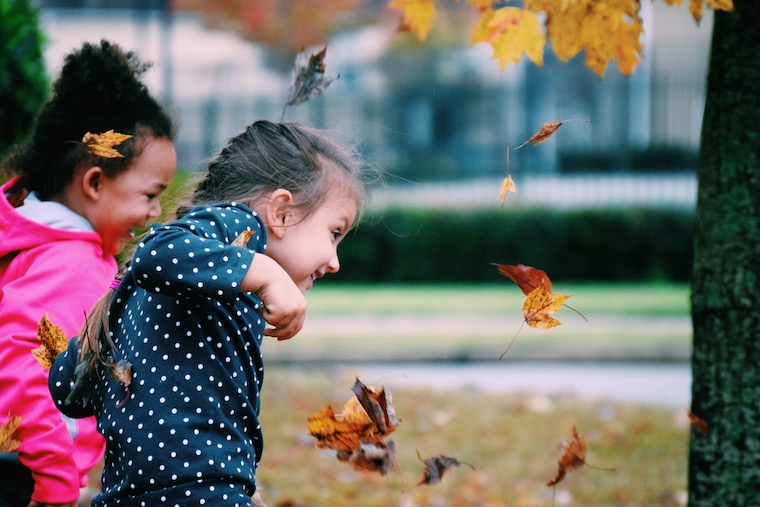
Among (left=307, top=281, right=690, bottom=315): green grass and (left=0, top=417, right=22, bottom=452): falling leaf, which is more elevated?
(left=0, top=417, right=22, bottom=452): falling leaf

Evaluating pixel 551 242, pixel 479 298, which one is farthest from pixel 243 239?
pixel 551 242

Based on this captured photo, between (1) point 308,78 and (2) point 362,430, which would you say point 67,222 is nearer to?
(1) point 308,78

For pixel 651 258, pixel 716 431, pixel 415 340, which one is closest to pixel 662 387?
pixel 415 340

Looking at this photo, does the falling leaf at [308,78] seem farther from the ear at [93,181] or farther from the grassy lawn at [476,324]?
the grassy lawn at [476,324]

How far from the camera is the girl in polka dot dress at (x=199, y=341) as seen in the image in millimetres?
1749

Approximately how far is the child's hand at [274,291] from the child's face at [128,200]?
32.8 inches

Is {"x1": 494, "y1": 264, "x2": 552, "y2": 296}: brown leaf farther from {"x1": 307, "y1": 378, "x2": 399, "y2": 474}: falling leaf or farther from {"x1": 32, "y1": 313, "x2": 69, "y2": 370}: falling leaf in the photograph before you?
{"x1": 32, "y1": 313, "x2": 69, "y2": 370}: falling leaf

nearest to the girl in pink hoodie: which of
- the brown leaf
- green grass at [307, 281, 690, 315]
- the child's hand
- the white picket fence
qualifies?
the child's hand

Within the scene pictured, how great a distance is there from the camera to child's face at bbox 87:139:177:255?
2.50m

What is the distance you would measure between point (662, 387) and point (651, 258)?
581cm

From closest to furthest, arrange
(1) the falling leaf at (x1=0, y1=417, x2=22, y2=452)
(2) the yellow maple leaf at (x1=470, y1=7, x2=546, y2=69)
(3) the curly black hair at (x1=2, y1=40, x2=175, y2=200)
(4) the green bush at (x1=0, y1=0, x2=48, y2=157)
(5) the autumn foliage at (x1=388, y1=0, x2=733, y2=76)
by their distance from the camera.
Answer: (1) the falling leaf at (x1=0, y1=417, x2=22, y2=452) → (3) the curly black hair at (x1=2, y1=40, x2=175, y2=200) → (5) the autumn foliage at (x1=388, y1=0, x2=733, y2=76) → (2) the yellow maple leaf at (x1=470, y1=7, x2=546, y2=69) → (4) the green bush at (x1=0, y1=0, x2=48, y2=157)

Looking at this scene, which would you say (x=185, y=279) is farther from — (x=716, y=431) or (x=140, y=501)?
(x=716, y=431)

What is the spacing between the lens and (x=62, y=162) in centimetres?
258

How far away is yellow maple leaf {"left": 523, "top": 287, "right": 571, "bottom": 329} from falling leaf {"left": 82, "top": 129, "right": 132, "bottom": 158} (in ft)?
3.34
